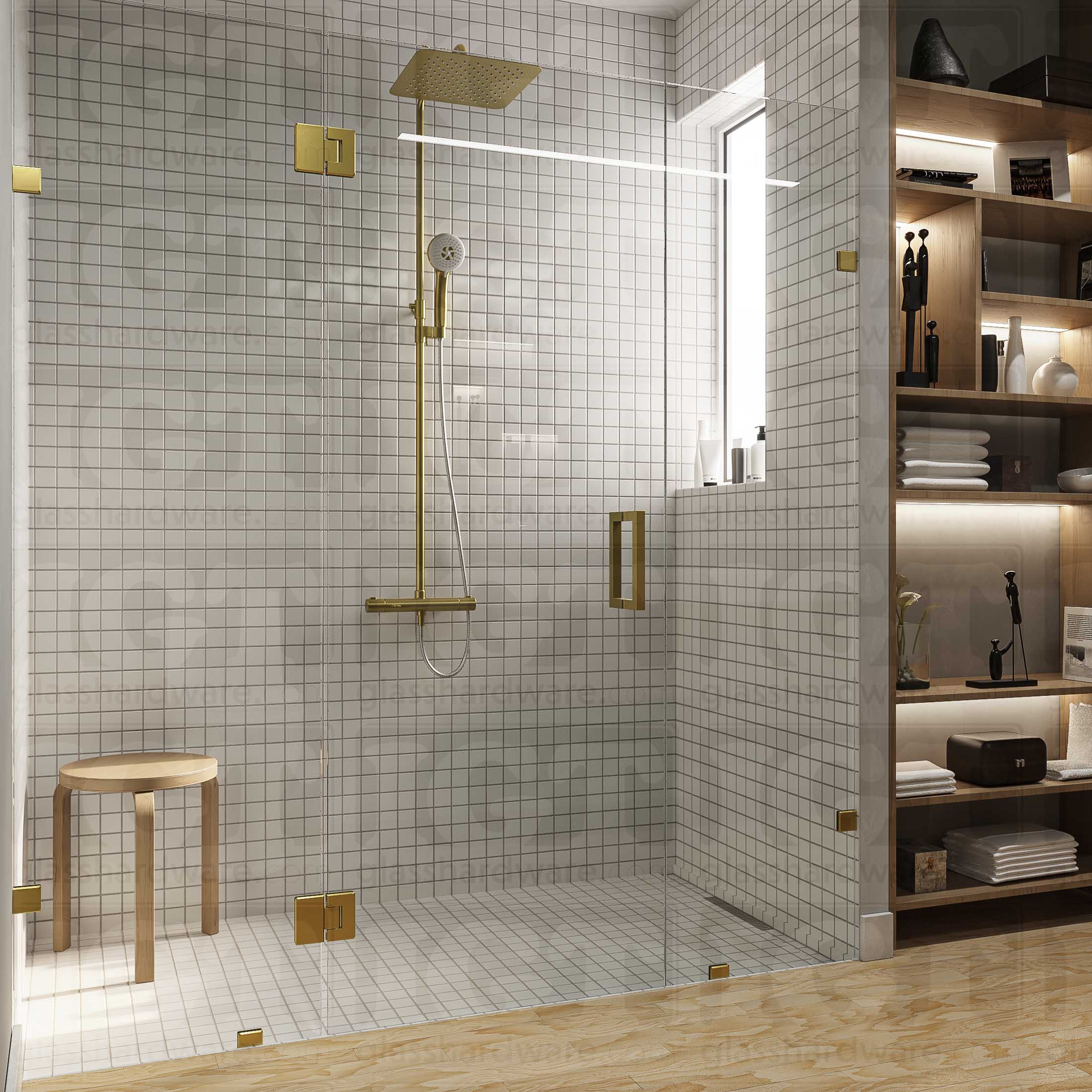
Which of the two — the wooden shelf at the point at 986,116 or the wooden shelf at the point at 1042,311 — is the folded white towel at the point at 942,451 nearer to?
the wooden shelf at the point at 1042,311

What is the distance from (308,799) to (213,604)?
43 centimetres

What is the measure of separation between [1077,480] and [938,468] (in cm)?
34

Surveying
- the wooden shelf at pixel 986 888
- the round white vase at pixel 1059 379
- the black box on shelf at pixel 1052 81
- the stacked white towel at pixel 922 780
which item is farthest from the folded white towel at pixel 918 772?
the black box on shelf at pixel 1052 81

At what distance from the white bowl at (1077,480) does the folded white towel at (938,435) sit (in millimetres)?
212

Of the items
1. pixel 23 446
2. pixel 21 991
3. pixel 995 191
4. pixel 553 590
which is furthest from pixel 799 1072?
pixel 995 191

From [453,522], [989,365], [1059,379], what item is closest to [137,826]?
[453,522]

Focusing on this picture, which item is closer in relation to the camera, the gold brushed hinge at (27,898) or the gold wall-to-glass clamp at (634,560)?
the gold brushed hinge at (27,898)

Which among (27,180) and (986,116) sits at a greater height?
(986,116)

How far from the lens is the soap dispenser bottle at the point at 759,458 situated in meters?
2.47

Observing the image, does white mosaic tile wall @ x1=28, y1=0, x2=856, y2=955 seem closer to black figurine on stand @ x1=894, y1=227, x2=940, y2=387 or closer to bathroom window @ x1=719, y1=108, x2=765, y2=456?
bathroom window @ x1=719, y1=108, x2=765, y2=456

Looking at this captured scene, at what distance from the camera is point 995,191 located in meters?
2.64

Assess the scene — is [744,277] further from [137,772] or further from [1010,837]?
[137,772]

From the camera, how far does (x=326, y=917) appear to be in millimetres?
2066

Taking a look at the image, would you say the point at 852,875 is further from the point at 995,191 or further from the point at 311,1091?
the point at 995,191
